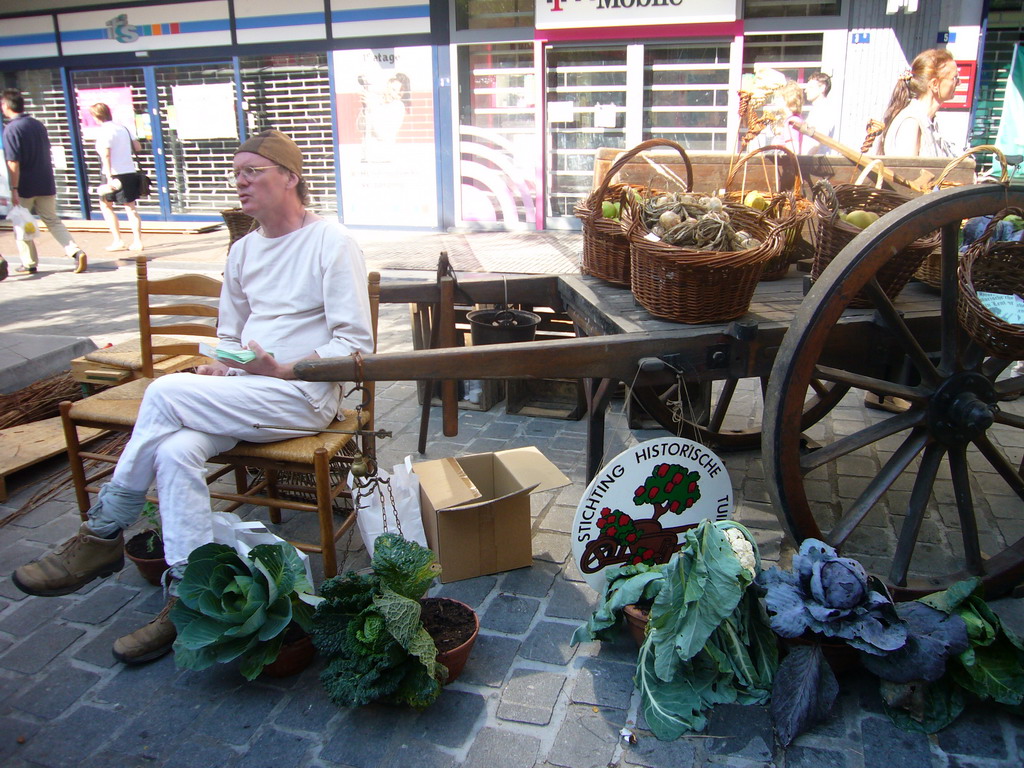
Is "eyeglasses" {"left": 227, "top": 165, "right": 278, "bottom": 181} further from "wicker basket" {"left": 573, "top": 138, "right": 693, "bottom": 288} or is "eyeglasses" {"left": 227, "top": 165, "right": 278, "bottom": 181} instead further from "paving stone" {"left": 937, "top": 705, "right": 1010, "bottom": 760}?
"paving stone" {"left": 937, "top": 705, "right": 1010, "bottom": 760}

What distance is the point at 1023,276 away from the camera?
7.83ft

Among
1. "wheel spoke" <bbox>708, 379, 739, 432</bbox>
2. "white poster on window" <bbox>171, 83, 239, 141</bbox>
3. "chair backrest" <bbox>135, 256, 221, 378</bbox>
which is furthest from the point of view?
"white poster on window" <bbox>171, 83, 239, 141</bbox>

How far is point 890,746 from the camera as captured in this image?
81.9 inches

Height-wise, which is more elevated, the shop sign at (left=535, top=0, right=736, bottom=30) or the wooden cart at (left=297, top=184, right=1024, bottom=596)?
the shop sign at (left=535, top=0, right=736, bottom=30)

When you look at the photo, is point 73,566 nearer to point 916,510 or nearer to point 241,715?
point 241,715

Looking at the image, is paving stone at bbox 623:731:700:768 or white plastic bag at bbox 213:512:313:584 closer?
paving stone at bbox 623:731:700:768

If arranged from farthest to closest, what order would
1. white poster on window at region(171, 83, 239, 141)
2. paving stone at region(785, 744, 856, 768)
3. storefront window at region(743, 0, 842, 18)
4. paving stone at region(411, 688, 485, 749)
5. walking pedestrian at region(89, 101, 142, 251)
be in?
white poster on window at region(171, 83, 239, 141)
walking pedestrian at region(89, 101, 142, 251)
storefront window at region(743, 0, 842, 18)
paving stone at region(411, 688, 485, 749)
paving stone at region(785, 744, 856, 768)

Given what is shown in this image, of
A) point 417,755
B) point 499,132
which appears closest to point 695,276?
A: point 417,755

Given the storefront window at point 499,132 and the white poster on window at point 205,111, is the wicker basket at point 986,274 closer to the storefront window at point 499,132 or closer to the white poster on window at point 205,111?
the storefront window at point 499,132

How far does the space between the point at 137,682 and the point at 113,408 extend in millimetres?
1081

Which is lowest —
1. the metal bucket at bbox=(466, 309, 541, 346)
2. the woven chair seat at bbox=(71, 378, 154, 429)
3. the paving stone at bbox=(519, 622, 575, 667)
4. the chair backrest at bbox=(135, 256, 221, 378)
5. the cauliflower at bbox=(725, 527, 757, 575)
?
the paving stone at bbox=(519, 622, 575, 667)

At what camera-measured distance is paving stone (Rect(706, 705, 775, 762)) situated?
2.07 m

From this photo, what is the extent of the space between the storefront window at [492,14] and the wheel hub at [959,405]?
8.55 meters

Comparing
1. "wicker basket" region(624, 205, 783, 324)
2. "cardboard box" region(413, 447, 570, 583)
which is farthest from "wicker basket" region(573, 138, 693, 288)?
"cardboard box" region(413, 447, 570, 583)
